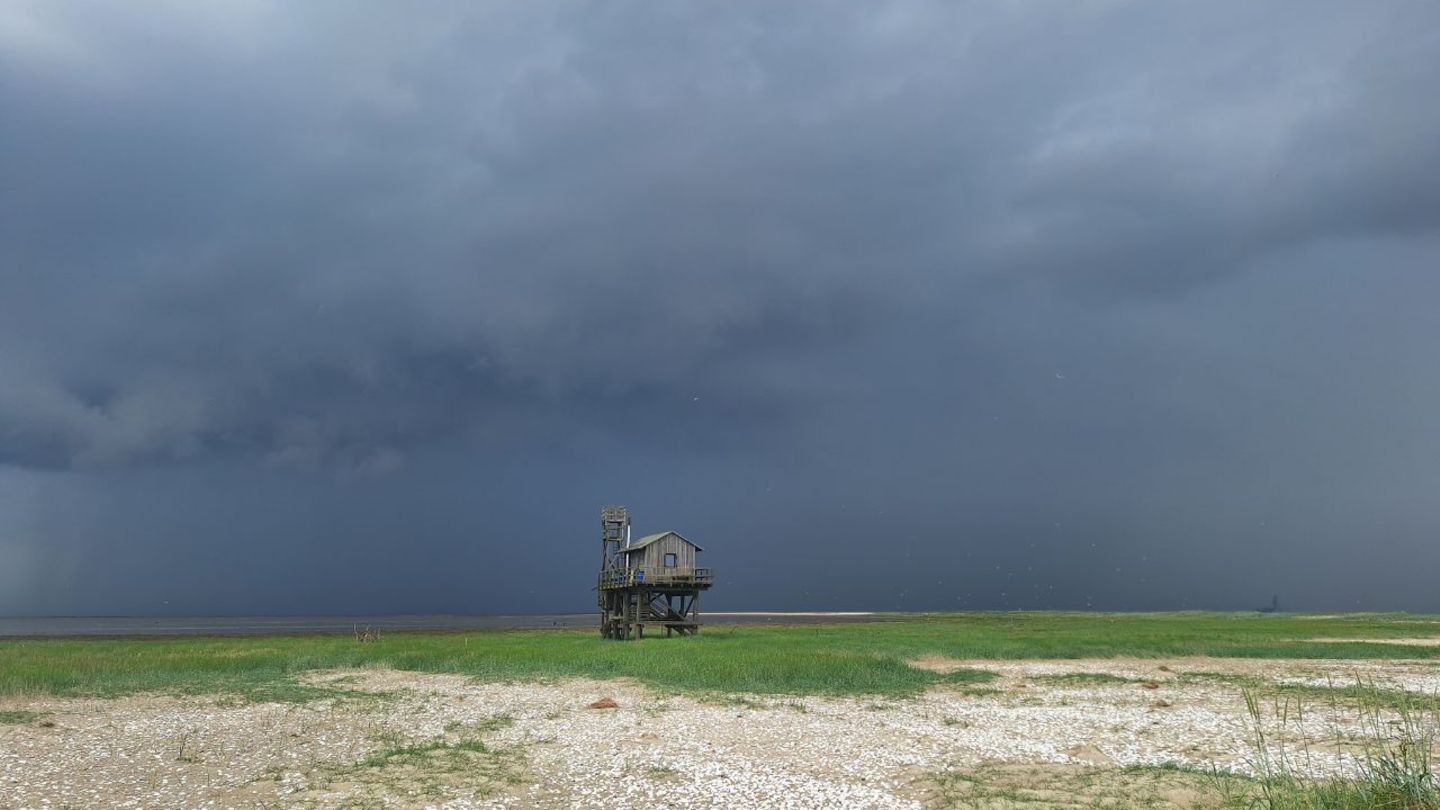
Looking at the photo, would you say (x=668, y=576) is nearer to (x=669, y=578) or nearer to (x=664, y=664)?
(x=669, y=578)

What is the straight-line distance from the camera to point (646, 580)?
58438mm

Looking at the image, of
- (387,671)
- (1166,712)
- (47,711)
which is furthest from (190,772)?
(1166,712)

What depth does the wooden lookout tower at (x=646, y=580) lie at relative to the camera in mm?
58844

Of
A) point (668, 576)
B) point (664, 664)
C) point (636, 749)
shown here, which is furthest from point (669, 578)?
point (636, 749)

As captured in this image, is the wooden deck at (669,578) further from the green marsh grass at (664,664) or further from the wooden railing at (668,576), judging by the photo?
the green marsh grass at (664,664)

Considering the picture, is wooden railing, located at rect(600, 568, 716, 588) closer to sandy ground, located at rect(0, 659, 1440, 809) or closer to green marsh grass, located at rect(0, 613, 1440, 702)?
green marsh grass, located at rect(0, 613, 1440, 702)

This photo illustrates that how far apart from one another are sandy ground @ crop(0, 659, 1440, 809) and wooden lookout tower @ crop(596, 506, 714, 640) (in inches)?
1148

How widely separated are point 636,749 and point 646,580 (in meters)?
39.9

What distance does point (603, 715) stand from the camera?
24.1 m

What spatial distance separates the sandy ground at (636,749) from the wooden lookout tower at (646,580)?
29153 millimetres

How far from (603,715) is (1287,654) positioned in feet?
137

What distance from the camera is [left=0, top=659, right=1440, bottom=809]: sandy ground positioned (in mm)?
14828

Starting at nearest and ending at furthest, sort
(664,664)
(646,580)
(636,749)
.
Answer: (636,749) → (664,664) → (646,580)

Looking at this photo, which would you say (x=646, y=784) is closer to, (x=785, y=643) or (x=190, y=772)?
(x=190, y=772)
